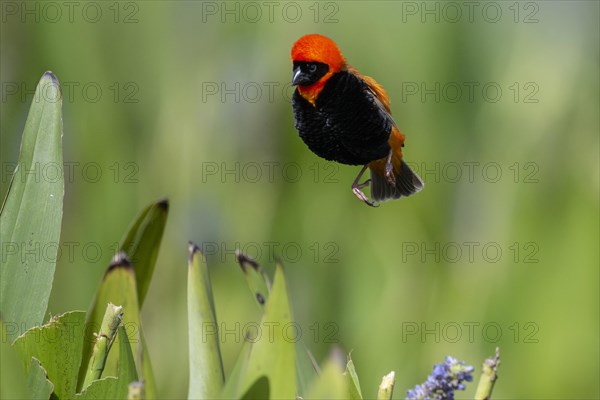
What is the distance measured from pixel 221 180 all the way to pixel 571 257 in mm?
461

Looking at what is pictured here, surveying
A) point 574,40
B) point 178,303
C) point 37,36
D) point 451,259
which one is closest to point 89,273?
point 178,303

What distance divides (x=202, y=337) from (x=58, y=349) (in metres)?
0.08

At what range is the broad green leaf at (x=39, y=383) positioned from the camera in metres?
0.41

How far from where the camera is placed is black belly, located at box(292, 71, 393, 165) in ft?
1.60

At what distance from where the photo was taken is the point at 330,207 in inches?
43.8

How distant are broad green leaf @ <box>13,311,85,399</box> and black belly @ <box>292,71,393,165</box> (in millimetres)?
155

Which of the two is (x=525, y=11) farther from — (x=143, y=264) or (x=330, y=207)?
(x=143, y=264)

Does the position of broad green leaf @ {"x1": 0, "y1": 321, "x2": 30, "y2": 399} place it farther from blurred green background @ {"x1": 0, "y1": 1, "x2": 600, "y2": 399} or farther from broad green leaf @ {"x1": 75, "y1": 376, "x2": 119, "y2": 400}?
blurred green background @ {"x1": 0, "y1": 1, "x2": 600, "y2": 399}

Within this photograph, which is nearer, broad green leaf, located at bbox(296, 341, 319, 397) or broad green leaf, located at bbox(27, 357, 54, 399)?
broad green leaf, located at bbox(27, 357, 54, 399)

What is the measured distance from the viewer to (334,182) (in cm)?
110

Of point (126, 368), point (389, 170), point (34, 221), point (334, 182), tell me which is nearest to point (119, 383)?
point (126, 368)

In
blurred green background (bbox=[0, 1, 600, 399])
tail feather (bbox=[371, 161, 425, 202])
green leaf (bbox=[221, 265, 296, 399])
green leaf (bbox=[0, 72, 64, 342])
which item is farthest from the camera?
blurred green background (bbox=[0, 1, 600, 399])

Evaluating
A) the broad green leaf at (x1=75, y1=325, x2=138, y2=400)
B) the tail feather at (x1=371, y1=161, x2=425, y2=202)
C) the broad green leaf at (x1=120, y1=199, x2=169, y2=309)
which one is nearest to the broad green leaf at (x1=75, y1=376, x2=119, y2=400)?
the broad green leaf at (x1=75, y1=325, x2=138, y2=400)

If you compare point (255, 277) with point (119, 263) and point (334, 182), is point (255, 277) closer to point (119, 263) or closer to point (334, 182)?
point (119, 263)
